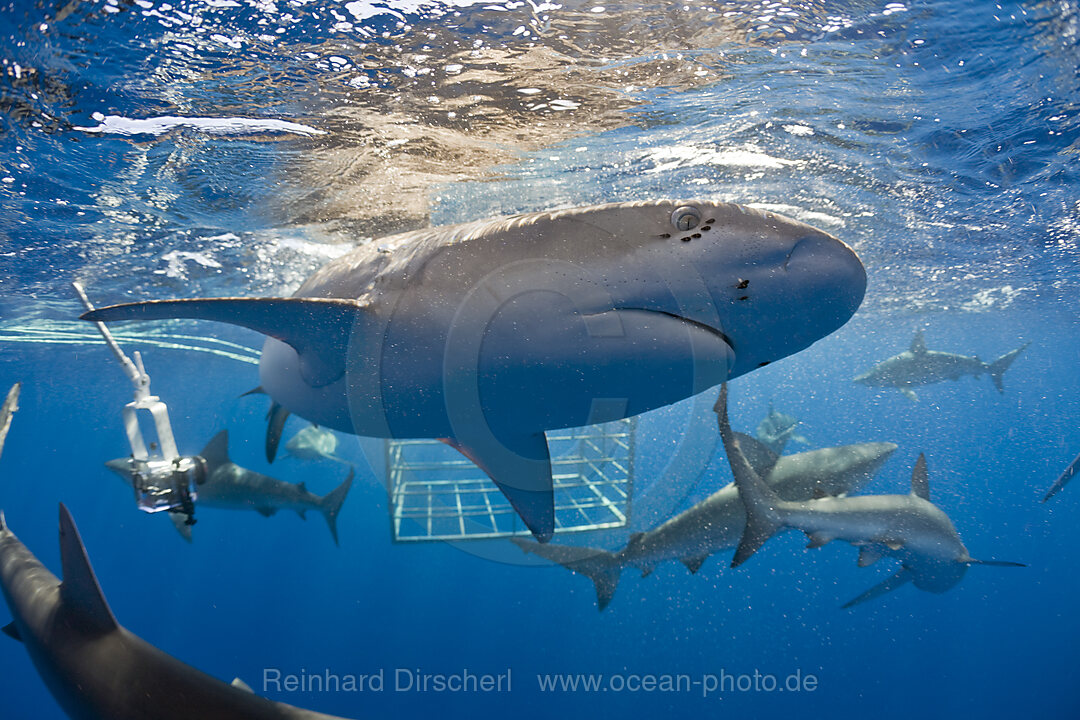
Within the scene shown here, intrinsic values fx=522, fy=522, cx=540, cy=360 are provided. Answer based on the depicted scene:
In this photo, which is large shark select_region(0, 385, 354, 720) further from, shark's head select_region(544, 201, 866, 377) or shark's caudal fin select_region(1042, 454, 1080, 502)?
shark's caudal fin select_region(1042, 454, 1080, 502)

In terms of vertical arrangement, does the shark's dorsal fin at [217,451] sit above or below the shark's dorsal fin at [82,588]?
below

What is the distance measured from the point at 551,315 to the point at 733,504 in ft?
17.5

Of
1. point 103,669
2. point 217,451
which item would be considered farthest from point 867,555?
point 217,451

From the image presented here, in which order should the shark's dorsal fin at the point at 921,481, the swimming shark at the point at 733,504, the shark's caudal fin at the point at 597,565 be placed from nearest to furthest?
the swimming shark at the point at 733,504
the shark's caudal fin at the point at 597,565
the shark's dorsal fin at the point at 921,481

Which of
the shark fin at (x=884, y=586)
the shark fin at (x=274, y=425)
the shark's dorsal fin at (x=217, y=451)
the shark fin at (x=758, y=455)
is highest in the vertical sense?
the shark fin at (x=274, y=425)

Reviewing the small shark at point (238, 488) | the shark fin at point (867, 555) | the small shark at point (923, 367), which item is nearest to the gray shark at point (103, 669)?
the small shark at point (238, 488)

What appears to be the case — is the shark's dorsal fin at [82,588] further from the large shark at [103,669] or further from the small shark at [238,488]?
the small shark at [238,488]

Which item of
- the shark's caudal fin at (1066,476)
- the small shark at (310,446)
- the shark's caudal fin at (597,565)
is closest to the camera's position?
the shark's caudal fin at (597,565)

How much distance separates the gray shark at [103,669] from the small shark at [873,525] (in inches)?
156

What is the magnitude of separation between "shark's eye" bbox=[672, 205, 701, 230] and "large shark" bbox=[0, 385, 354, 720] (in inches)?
142

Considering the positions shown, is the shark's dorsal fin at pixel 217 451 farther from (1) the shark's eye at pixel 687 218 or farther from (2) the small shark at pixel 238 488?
(1) the shark's eye at pixel 687 218

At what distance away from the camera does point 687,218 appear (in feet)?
5.49

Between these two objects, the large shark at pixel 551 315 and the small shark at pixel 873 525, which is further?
the small shark at pixel 873 525

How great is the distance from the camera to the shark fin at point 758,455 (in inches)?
236
